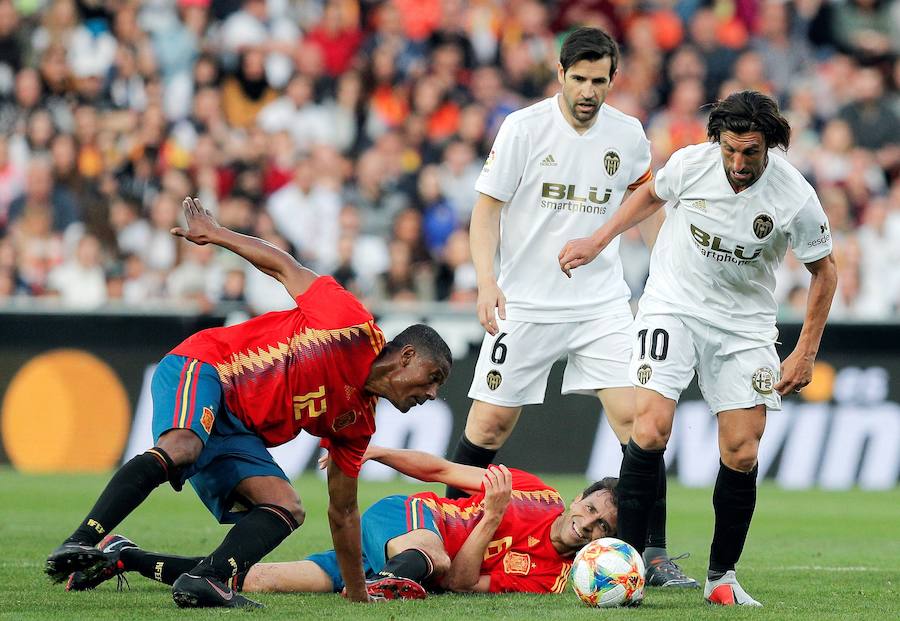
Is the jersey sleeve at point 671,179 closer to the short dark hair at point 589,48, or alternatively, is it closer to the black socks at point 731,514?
the short dark hair at point 589,48

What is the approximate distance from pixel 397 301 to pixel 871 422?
15.9ft

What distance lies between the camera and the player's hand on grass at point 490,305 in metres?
7.46

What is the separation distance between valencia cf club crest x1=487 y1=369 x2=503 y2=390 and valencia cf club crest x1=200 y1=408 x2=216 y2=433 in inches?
88.5

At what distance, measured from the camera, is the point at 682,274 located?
23.6 ft

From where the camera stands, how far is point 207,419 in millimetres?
6422

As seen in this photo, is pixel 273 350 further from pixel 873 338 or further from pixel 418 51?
pixel 418 51

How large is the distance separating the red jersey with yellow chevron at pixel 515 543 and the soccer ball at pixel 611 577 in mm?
629

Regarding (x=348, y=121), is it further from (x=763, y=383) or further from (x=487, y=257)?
(x=763, y=383)

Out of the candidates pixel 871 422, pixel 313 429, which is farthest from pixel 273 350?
pixel 871 422

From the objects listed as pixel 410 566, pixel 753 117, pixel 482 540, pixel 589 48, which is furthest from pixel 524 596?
pixel 589 48

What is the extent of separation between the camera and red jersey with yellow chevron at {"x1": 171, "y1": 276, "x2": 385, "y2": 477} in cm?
654

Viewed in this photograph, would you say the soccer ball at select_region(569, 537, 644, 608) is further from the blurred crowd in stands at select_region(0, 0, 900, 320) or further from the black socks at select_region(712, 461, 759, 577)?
the blurred crowd in stands at select_region(0, 0, 900, 320)

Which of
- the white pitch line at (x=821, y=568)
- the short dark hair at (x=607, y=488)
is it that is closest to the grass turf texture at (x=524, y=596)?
the white pitch line at (x=821, y=568)

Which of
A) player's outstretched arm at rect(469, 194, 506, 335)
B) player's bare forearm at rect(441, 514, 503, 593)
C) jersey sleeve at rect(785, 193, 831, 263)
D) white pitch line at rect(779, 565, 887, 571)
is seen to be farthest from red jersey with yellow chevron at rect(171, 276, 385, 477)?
white pitch line at rect(779, 565, 887, 571)
